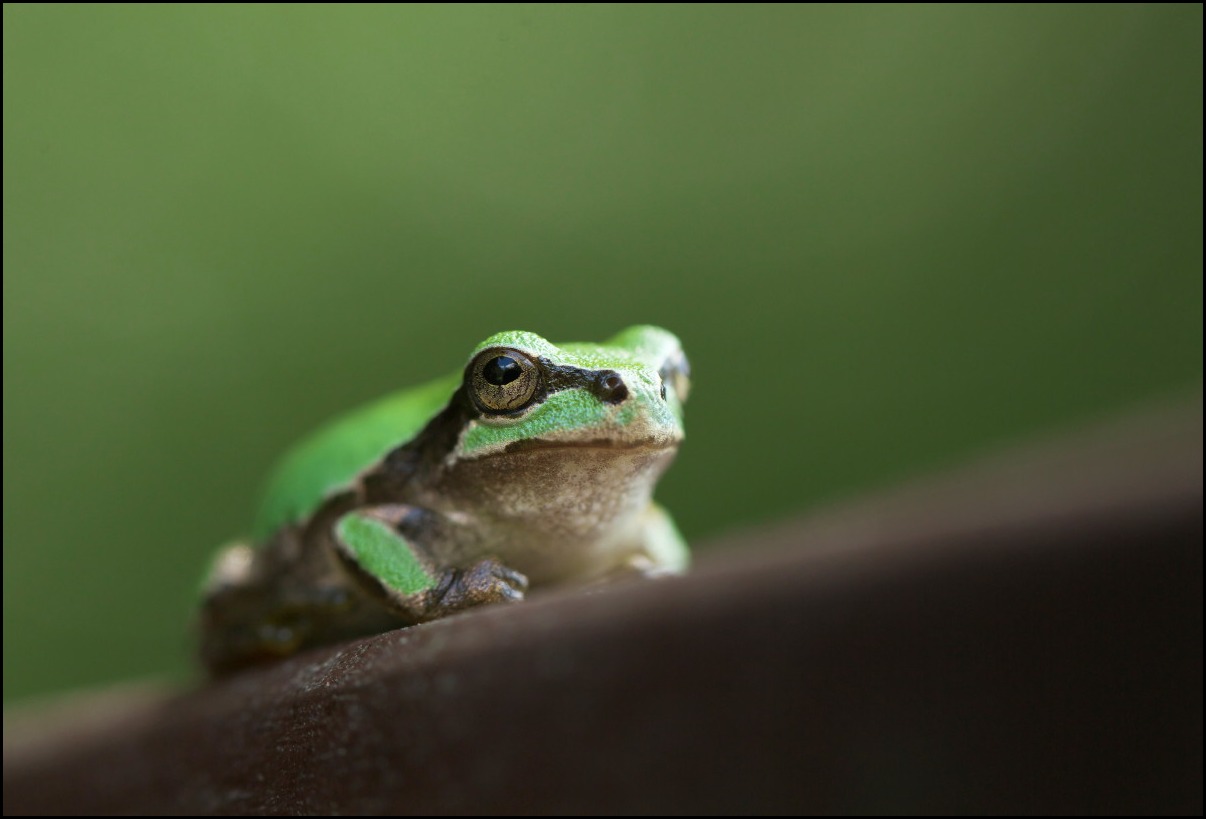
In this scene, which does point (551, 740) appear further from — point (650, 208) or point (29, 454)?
point (29, 454)

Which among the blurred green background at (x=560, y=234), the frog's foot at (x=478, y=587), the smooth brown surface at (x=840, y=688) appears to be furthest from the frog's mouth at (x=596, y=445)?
the blurred green background at (x=560, y=234)

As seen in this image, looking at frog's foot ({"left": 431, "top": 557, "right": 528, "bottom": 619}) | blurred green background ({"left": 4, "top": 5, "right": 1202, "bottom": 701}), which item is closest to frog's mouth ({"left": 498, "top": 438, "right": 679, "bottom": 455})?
frog's foot ({"left": 431, "top": 557, "right": 528, "bottom": 619})

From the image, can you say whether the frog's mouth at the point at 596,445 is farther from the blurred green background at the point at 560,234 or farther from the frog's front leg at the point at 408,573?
the blurred green background at the point at 560,234

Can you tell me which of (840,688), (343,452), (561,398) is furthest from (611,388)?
(840,688)

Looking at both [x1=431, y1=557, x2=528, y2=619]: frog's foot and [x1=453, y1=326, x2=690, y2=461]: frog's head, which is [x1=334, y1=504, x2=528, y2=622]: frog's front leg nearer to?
[x1=431, y1=557, x2=528, y2=619]: frog's foot

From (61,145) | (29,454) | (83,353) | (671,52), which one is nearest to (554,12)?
(671,52)

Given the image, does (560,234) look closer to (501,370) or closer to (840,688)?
(501,370)
